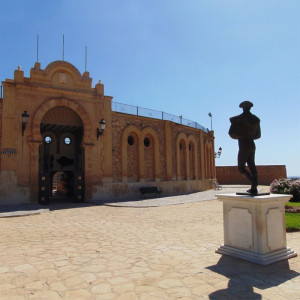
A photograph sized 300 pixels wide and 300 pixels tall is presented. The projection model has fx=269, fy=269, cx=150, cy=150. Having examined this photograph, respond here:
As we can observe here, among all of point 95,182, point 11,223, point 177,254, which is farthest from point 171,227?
point 95,182

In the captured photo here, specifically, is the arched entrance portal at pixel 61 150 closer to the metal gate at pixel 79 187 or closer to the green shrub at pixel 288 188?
the metal gate at pixel 79 187

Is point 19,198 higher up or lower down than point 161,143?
lower down

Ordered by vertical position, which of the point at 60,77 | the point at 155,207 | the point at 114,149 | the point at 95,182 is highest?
the point at 60,77

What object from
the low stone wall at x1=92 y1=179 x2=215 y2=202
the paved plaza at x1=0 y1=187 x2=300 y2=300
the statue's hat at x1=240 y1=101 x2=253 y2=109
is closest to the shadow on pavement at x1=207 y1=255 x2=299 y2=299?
the paved plaza at x1=0 y1=187 x2=300 y2=300

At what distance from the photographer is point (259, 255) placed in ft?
16.0

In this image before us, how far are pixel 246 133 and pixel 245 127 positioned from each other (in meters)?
0.13

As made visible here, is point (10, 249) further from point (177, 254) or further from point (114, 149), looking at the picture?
point (114, 149)

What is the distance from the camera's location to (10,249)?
229 inches

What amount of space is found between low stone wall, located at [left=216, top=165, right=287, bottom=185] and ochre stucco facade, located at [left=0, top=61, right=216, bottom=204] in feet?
45.8

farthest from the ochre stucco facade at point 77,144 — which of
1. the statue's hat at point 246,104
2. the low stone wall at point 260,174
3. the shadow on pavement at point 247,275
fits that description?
the low stone wall at point 260,174

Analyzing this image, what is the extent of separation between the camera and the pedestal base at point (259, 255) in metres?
4.84

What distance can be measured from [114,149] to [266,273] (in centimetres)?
1421

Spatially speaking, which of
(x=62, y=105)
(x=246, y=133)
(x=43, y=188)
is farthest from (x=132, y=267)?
(x=62, y=105)

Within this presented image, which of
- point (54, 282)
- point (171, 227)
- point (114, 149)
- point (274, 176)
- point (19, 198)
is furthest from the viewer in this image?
point (274, 176)
